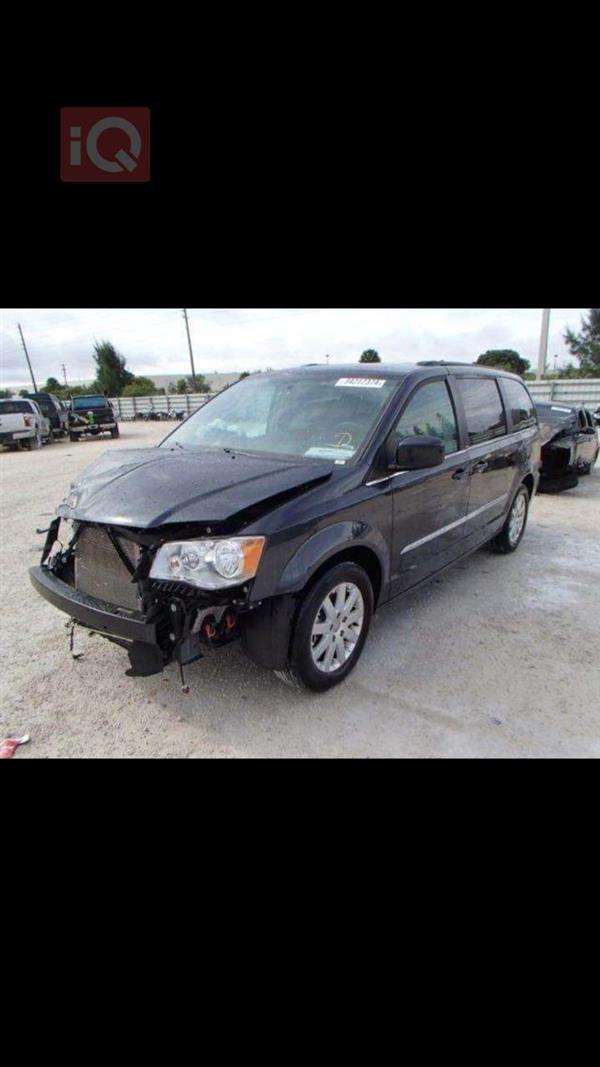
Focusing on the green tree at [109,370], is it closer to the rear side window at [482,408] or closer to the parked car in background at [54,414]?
the parked car in background at [54,414]

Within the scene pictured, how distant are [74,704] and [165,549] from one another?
1127mm

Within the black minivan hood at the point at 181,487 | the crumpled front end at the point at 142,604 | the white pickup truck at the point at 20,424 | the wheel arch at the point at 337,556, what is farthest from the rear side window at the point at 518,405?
the white pickup truck at the point at 20,424

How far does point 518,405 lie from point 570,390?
19.1 metres

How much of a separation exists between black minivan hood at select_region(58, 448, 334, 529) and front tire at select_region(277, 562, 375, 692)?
544 mm

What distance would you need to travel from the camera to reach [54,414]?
2205 cm

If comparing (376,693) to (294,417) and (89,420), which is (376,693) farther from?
(89,420)

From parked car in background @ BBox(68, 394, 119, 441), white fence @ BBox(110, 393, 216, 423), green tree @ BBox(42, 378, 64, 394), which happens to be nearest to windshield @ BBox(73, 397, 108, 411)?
parked car in background @ BBox(68, 394, 119, 441)

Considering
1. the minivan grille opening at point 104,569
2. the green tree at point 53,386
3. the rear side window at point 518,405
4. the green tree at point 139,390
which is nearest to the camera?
the minivan grille opening at point 104,569

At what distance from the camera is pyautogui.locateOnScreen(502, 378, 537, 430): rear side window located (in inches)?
206

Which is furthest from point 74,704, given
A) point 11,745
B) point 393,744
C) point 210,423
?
point 210,423

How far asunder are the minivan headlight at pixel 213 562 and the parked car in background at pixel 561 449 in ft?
23.7

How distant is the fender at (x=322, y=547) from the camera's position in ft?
8.71

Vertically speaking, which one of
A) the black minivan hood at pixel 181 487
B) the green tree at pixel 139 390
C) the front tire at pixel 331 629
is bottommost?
the front tire at pixel 331 629
